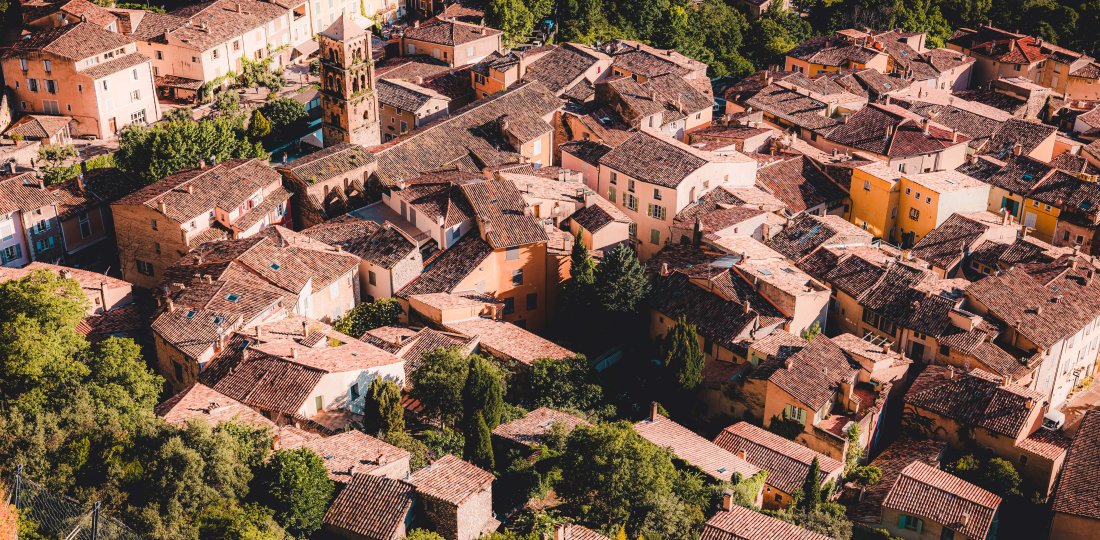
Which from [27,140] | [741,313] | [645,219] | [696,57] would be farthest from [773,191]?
[27,140]

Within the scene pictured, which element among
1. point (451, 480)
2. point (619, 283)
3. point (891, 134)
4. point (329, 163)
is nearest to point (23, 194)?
point (329, 163)

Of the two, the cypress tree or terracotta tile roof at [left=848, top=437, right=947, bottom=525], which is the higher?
the cypress tree

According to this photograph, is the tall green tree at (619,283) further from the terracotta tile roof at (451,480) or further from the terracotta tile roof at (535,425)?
the terracotta tile roof at (451,480)

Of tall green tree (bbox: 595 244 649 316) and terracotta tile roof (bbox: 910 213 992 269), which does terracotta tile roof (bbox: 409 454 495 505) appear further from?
terracotta tile roof (bbox: 910 213 992 269)

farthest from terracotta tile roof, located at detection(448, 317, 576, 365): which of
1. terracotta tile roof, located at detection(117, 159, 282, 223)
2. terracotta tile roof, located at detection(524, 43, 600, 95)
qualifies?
terracotta tile roof, located at detection(524, 43, 600, 95)

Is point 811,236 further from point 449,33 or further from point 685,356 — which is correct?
point 449,33

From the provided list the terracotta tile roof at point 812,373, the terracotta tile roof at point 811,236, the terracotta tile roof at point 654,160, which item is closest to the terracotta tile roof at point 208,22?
the terracotta tile roof at point 654,160
